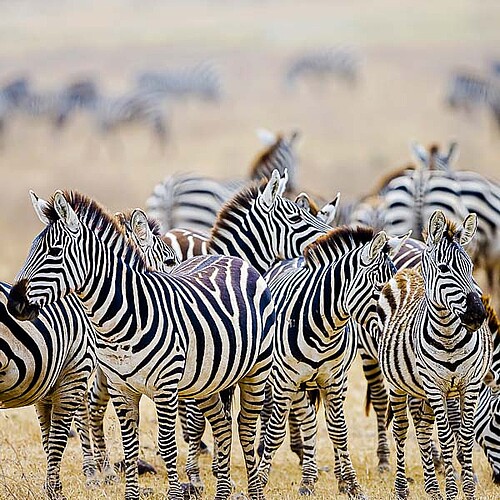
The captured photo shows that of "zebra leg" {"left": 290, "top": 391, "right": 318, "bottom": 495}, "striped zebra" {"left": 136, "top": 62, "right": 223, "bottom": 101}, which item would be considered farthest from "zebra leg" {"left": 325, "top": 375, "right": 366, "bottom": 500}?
"striped zebra" {"left": 136, "top": 62, "right": 223, "bottom": 101}

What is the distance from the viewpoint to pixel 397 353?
21.4 ft

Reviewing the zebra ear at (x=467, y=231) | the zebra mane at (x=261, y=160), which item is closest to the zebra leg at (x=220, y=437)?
the zebra ear at (x=467, y=231)

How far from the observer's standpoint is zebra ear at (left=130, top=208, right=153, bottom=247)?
720 centimetres

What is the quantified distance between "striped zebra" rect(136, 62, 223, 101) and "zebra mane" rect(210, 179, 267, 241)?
74.0ft

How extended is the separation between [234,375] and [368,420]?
365 centimetres

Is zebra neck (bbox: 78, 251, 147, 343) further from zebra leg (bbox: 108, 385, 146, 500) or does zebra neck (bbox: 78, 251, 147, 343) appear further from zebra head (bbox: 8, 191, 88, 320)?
zebra leg (bbox: 108, 385, 146, 500)

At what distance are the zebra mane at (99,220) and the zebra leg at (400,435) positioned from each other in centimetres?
214

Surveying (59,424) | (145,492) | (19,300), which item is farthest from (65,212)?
(145,492)

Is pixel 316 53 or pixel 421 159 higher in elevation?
pixel 316 53

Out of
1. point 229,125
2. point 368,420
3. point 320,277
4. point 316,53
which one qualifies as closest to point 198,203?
point 368,420

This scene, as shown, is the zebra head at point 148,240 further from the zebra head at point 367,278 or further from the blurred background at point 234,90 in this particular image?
the blurred background at point 234,90

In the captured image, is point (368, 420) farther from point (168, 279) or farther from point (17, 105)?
point (17, 105)

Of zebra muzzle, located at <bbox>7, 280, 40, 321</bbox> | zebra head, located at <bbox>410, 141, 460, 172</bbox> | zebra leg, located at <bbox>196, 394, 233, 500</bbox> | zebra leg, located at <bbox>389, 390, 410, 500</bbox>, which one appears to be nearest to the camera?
zebra muzzle, located at <bbox>7, 280, 40, 321</bbox>

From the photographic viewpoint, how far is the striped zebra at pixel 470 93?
2683 cm
